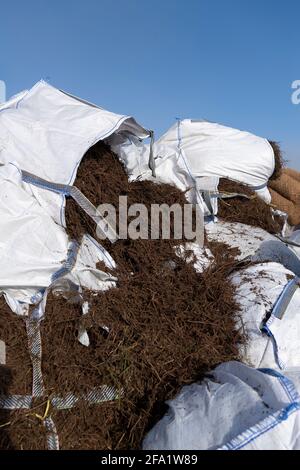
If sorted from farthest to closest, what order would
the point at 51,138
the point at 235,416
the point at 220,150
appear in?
1. the point at 220,150
2. the point at 51,138
3. the point at 235,416

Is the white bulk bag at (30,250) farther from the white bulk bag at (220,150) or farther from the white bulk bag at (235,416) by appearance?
the white bulk bag at (220,150)

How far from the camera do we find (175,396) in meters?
1.94

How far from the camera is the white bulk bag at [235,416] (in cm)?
150

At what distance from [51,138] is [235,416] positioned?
6.60ft

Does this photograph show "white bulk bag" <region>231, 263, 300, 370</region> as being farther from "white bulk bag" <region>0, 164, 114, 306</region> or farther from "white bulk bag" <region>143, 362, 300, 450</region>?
"white bulk bag" <region>0, 164, 114, 306</region>

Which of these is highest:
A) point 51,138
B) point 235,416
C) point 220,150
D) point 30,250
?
point 51,138

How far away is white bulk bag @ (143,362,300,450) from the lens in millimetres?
1501

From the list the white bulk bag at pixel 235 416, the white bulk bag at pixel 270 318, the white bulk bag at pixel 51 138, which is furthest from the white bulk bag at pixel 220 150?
the white bulk bag at pixel 235 416

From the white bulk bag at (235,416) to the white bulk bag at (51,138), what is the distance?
1445 millimetres

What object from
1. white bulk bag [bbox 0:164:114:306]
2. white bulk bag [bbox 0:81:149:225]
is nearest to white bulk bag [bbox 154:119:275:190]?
white bulk bag [bbox 0:81:149:225]

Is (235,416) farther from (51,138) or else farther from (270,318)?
(51,138)

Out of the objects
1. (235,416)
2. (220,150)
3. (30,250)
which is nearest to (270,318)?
(235,416)

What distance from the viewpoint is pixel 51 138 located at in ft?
9.30
